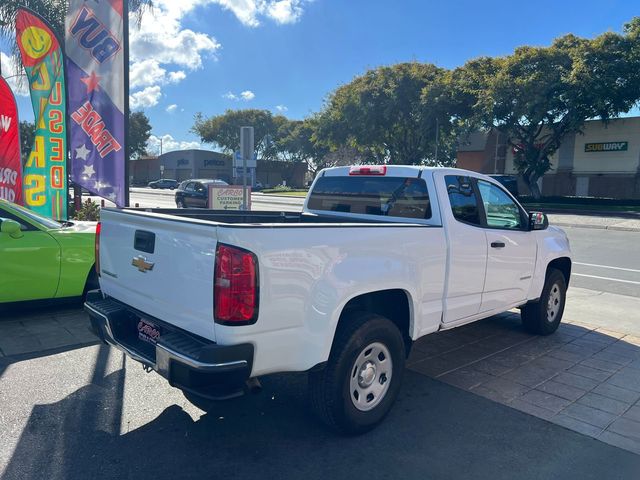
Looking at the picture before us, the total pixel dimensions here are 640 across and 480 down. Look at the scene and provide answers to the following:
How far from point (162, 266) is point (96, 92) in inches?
309

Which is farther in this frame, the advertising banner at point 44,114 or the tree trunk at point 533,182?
the tree trunk at point 533,182

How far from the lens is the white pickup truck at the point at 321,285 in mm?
2867

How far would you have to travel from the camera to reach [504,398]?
4176 mm

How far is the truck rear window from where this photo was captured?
443cm

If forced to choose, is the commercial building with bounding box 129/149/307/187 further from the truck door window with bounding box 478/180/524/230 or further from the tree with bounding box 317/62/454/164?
the truck door window with bounding box 478/180/524/230

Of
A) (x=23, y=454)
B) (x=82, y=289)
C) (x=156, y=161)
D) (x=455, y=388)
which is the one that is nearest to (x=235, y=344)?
(x=23, y=454)

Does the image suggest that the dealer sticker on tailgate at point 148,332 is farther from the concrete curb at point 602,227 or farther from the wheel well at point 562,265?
the concrete curb at point 602,227

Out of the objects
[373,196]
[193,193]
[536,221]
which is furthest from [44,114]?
[193,193]

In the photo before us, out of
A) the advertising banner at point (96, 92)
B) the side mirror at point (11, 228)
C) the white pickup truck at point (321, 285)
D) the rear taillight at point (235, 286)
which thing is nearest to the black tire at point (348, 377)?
the white pickup truck at point (321, 285)

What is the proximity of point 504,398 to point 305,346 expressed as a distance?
2.03 metres

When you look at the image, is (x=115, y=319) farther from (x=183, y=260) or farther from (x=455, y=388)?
(x=455, y=388)

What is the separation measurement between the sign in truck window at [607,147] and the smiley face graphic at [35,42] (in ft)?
119

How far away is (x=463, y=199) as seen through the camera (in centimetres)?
455

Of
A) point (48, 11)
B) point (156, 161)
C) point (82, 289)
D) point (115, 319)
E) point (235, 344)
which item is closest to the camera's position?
point (235, 344)
